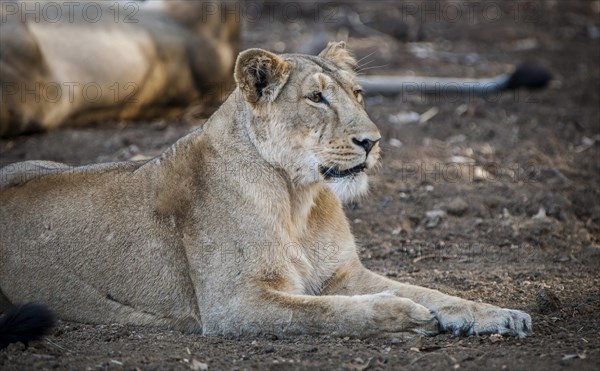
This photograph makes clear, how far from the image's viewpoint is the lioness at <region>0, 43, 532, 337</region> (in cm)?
503

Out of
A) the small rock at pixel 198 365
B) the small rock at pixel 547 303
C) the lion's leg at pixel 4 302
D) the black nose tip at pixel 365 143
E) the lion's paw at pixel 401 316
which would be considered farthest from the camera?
the lion's leg at pixel 4 302

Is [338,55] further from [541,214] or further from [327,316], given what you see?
[541,214]

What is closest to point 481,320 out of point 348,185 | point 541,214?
point 348,185

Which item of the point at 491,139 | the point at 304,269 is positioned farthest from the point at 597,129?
the point at 304,269

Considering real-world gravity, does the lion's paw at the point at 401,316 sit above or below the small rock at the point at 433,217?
above

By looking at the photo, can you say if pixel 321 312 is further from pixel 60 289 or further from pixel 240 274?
pixel 60 289

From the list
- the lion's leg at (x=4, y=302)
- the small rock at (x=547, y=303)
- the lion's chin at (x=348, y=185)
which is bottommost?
the small rock at (x=547, y=303)

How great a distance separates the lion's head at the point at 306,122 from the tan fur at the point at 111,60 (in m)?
4.57

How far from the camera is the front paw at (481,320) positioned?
16.1ft

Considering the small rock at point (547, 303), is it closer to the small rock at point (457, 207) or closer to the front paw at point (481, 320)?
the front paw at point (481, 320)

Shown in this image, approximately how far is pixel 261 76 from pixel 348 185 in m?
0.83

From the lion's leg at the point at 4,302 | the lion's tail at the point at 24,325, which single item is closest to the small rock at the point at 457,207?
the lion's leg at the point at 4,302

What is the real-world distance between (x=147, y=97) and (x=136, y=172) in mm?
4978

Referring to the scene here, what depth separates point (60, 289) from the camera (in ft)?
17.9
